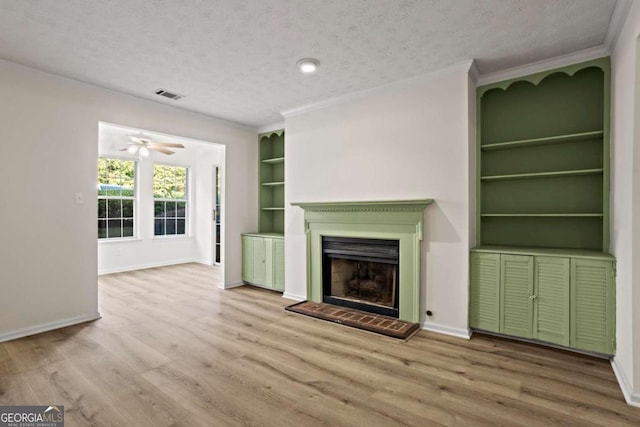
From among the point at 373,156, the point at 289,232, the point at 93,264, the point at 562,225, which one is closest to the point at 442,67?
the point at 373,156

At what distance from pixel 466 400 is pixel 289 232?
307 cm

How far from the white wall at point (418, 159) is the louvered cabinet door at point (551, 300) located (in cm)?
60

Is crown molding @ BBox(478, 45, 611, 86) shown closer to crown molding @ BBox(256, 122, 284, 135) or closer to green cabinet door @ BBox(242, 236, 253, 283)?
crown molding @ BBox(256, 122, 284, 135)

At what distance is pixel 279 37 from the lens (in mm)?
2703

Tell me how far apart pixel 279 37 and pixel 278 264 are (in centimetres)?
321

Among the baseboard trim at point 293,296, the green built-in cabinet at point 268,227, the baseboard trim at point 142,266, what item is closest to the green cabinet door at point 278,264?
the green built-in cabinet at point 268,227

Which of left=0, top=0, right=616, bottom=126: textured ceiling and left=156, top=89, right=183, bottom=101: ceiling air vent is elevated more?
left=0, top=0, right=616, bottom=126: textured ceiling

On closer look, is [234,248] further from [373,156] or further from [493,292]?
[493,292]

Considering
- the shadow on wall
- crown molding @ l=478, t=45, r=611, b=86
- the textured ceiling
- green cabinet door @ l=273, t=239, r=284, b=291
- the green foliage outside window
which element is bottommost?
green cabinet door @ l=273, t=239, r=284, b=291

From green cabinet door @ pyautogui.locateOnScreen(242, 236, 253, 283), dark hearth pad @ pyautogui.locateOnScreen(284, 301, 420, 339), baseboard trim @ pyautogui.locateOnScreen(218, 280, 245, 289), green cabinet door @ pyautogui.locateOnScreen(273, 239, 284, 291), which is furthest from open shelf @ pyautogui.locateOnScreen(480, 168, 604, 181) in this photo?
baseboard trim @ pyautogui.locateOnScreen(218, 280, 245, 289)

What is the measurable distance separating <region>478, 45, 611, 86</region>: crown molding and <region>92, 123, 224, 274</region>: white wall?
4582 mm

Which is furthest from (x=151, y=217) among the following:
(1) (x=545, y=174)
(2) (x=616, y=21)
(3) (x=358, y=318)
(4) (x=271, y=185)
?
(2) (x=616, y=21)

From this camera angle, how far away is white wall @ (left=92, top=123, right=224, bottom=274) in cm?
641

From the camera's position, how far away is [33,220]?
3309 millimetres
